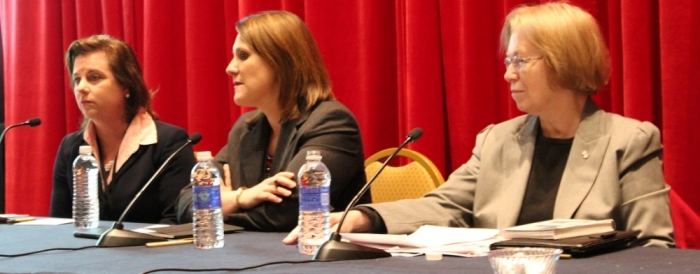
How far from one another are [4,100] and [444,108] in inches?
108

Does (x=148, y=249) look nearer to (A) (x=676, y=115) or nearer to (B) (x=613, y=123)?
(B) (x=613, y=123)

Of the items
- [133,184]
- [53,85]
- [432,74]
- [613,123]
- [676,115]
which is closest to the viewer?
[613,123]

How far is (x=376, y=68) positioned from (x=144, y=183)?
1.02 metres

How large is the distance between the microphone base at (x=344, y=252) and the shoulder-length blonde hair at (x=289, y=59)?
983 millimetres

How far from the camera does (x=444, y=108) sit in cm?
323

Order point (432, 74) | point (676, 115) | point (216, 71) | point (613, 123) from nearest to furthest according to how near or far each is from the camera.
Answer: point (613, 123) < point (676, 115) < point (432, 74) < point (216, 71)

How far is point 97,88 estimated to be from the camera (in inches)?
124

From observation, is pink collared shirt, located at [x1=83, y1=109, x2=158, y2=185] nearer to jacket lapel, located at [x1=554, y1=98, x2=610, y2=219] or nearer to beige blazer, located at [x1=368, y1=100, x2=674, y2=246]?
beige blazer, located at [x1=368, y1=100, x2=674, y2=246]

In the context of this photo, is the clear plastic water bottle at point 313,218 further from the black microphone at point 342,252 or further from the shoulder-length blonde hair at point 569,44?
the shoulder-length blonde hair at point 569,44

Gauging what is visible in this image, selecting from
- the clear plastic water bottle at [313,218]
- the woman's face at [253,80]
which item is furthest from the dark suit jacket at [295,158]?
the clear plastic water bottle at [313,218]

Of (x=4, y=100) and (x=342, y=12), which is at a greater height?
(x=342, y=12)

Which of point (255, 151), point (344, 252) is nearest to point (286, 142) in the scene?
point (255, 151)

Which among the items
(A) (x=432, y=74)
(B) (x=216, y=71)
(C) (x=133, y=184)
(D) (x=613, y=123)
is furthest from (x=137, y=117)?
(D) (x=613, y=123)

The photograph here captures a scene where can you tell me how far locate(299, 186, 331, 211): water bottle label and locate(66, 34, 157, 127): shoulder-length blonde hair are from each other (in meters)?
1.54
